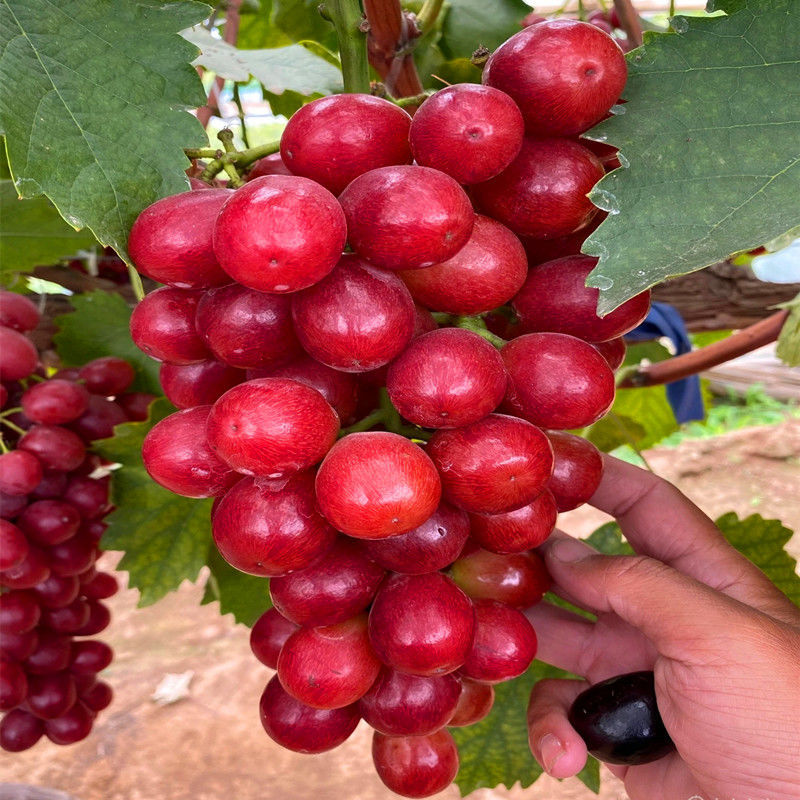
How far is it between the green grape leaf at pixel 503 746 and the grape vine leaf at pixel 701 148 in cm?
56

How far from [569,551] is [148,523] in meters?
0.50

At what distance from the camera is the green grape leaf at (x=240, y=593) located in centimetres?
100

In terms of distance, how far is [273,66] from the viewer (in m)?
0.89

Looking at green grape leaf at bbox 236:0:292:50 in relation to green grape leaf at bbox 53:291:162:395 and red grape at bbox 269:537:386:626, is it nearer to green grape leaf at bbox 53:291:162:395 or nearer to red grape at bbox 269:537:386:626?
green grape leaf at bbox 53:291:162:395

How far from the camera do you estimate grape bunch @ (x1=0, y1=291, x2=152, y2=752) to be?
38.5 inches

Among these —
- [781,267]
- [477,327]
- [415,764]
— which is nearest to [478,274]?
[477,327]

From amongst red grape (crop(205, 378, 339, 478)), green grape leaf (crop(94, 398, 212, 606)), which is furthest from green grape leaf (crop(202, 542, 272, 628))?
red grape (crop(205, 378, 339, 478))

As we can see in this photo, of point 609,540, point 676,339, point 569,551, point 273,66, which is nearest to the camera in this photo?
point 569,551

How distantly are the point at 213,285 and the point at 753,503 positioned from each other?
13.5 ft

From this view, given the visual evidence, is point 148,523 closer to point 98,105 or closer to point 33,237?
point 33,237

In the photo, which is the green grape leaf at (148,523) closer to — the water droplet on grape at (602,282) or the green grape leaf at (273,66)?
the green grape leaf at (273,66)

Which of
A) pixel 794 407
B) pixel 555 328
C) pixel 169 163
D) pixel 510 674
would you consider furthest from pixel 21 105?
pixel 794 407

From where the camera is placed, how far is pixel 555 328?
22.9 inches

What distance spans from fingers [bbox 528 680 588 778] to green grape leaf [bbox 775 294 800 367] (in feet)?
1.58
